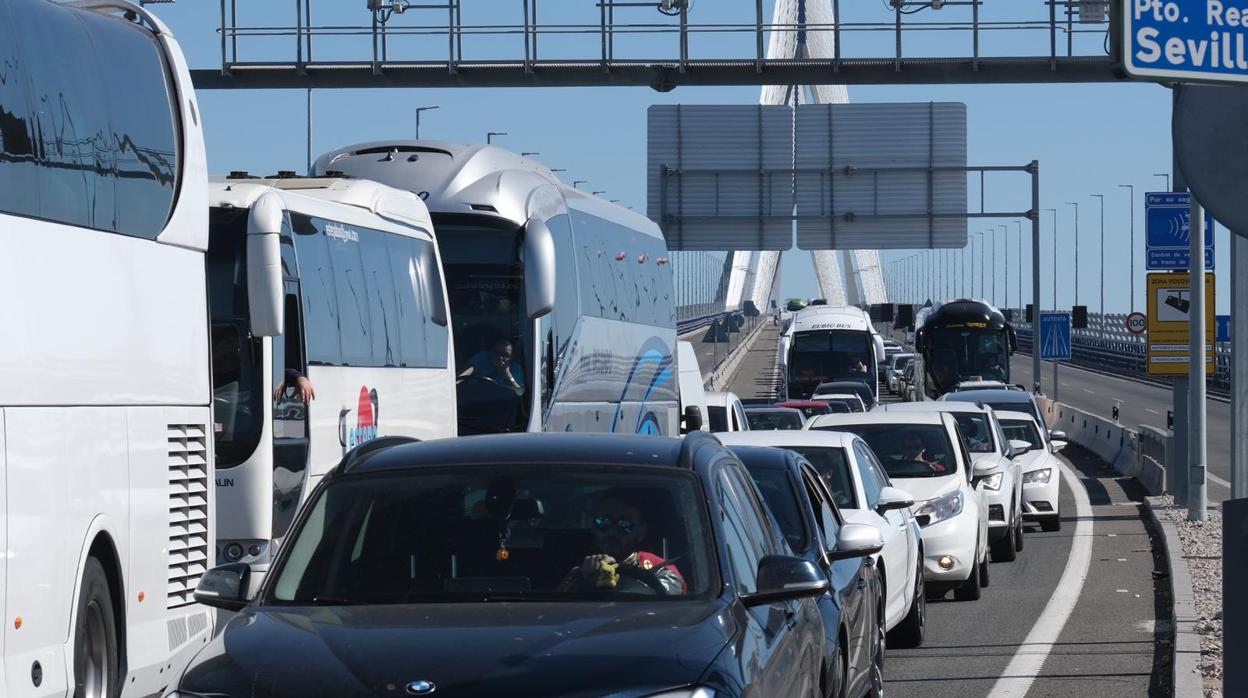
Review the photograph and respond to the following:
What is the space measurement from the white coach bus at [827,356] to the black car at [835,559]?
145 feet

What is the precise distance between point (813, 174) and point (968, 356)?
1246 cm

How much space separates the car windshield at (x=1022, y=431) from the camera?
2599 cm

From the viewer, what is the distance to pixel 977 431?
73.3ft

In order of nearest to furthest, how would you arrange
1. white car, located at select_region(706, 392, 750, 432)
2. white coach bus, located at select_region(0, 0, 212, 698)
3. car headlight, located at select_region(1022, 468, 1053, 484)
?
white coach bus, located at select_region(0, 0, 212, 698) → car headlight, located at select_region(1022, 468, 1053, 484) → white car, located at select_region(706, 392, 750, 432)

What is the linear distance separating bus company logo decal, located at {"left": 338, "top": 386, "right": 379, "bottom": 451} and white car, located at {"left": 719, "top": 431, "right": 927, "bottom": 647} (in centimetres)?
279

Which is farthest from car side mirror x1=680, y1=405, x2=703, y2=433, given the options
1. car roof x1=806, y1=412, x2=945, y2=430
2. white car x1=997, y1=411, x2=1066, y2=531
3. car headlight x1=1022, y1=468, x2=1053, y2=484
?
car roof x1=806, y1=412, x2=945, y2=430

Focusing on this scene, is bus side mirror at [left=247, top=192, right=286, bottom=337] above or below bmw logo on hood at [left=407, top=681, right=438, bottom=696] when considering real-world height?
above

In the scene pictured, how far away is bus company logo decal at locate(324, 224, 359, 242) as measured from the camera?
48.6ft

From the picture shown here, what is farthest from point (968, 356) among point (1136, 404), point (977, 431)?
point (977, 431)

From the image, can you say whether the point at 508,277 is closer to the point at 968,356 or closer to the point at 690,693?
the point at 690,693

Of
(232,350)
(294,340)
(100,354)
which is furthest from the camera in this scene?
(294,340)

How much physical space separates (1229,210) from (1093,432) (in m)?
36.3

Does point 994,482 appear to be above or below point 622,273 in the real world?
below

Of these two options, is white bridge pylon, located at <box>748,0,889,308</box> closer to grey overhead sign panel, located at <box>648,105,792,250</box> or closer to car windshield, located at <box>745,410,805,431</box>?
grey overhead sign panel, located at <box>648,105,792,250</box>
